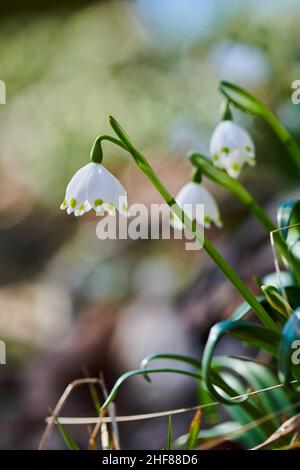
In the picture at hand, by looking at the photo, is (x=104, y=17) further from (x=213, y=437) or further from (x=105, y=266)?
(x=213, y=437)

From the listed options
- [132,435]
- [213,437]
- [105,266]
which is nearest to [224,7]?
[105,266]

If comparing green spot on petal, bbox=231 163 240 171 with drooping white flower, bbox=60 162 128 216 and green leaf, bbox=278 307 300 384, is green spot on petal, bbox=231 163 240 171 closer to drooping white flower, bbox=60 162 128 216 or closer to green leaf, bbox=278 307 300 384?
drooping white flower, bbox=60 162 128 216

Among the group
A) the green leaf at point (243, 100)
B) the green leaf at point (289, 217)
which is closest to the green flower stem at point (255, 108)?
the green leaf at point (243, 100)

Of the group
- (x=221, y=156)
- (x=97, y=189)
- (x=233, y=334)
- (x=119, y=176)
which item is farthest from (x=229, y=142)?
(x=119, y=176)

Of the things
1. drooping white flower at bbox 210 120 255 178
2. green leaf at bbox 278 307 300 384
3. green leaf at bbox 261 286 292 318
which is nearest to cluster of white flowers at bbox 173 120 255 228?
drooping white flower at bbox 210 120 255 178
